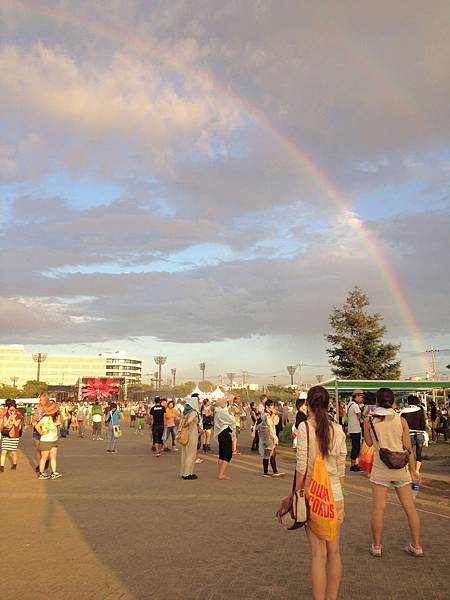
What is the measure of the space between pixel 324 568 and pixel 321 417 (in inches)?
42.5

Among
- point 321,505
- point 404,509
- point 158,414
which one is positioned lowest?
point 404,509

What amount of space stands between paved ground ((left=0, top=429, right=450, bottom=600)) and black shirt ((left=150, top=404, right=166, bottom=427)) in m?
5.99

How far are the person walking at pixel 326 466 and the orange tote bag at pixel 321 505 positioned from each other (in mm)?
48

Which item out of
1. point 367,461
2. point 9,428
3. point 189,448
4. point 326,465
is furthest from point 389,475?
point 9,428

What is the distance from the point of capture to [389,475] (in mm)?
5941

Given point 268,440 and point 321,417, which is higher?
point 321,417

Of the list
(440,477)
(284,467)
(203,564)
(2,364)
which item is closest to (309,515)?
(203,564)

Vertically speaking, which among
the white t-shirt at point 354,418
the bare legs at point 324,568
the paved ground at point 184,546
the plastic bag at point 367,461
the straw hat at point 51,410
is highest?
the straw hat at point 51,410

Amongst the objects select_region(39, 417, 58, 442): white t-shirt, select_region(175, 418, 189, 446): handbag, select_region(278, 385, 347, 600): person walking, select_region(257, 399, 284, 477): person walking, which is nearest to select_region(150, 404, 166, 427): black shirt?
select_region(175, 418, 189, 446): handbag

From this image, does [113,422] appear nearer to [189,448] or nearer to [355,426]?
[189,448]

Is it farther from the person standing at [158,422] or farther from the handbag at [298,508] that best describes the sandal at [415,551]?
the person standing at [158,422]

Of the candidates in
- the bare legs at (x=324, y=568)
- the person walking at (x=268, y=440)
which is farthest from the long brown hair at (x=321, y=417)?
the person walking at (x=268, y=440)

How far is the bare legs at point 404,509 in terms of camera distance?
5844 mm

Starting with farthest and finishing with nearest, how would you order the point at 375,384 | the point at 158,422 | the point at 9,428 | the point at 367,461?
the point at 375,384 → the point at 158,422 → the point at 9,428 → the point at 367,461
